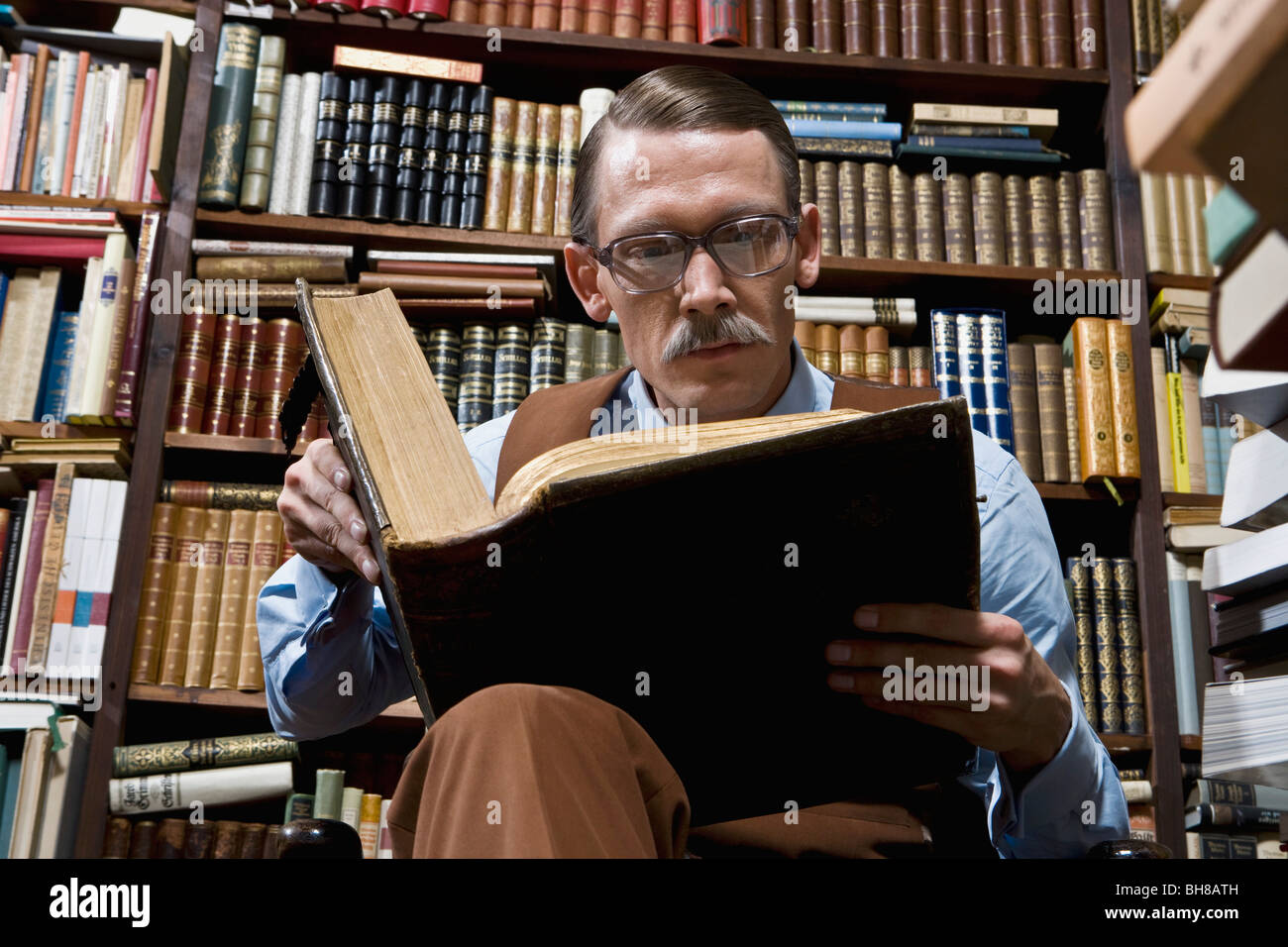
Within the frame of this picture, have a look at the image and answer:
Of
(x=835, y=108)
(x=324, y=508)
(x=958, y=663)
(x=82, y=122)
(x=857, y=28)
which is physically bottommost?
(x=958, y=663)

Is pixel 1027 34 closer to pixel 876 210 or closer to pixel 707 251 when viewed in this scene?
pixel 876 210

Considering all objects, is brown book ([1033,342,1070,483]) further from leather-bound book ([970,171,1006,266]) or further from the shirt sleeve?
the shirt sleeve

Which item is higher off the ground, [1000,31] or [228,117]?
[1000,31]

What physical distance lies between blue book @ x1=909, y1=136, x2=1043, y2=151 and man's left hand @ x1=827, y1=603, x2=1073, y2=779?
166 centimetres

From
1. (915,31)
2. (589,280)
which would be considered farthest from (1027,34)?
(589,280)

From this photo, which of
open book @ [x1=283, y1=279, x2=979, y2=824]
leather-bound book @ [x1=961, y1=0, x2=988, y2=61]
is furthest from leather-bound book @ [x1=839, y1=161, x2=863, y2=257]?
open book @ [x1=283, y1=279, x2=979, y2=824]

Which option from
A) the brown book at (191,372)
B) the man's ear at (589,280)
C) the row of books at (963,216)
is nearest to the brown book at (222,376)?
Answer: the brown book at (191,372)

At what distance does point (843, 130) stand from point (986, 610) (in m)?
1.38

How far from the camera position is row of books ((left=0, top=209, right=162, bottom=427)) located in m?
1.96

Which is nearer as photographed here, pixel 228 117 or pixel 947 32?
pixel 228 117

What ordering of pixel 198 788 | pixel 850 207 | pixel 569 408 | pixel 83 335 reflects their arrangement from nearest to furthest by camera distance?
pixel 569 408 < pixel 198 788 < pixel 83 335 < pixel 850 207


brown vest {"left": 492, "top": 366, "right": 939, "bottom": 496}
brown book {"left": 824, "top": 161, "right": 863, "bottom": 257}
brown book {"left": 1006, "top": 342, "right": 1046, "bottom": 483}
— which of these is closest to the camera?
brown vest {"left": 492, "top": 366, "right": 939, "bottom": 496}

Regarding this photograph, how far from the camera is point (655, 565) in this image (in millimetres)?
675
